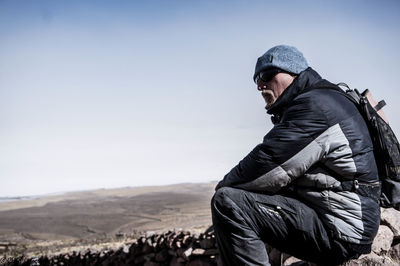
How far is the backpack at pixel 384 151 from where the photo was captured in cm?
234

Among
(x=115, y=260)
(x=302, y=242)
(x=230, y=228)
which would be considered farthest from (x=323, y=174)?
(x=115, y=260)

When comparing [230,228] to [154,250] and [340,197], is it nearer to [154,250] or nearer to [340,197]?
[340,197]

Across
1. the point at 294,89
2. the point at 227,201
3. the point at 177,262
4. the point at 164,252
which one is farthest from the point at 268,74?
the point at 164,252

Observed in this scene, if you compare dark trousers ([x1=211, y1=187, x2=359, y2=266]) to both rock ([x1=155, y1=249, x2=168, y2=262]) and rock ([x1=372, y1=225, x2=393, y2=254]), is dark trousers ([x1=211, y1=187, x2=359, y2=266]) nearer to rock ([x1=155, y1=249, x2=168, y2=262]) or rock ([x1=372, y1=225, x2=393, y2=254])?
rock ([x1=372, y1=225, x2=393, y2=254])

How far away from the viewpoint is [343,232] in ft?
7.19

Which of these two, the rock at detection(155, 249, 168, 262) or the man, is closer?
the man

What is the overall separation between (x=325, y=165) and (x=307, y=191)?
227 millimetres

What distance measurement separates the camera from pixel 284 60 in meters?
2.67

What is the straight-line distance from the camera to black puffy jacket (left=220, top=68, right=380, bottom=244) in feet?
7.18

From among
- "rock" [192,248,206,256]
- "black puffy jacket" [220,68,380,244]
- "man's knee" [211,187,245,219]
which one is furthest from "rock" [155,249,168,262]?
"black puffy jacket" [220,68,380,244]

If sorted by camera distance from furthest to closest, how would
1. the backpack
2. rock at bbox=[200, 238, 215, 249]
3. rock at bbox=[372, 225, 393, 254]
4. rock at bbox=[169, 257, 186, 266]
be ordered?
rock at bbox=[169, 257, 186, 266] < rock at bbox=[200, 238, 215, 249] < rock at bbox=[372, 225, 393, 254] < the backpack

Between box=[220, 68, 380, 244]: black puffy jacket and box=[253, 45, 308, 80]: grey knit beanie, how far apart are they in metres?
0.42

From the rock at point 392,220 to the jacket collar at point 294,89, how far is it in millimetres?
2022

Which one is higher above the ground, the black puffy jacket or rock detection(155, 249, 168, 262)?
the black puffy jacket
